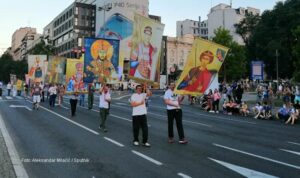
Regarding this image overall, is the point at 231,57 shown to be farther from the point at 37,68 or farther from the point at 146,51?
the point at 146,51

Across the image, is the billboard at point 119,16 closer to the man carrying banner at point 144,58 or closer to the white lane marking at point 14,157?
the man carrying banner at point 144,58

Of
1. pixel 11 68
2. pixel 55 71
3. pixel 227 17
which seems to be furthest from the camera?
pixel 11 68

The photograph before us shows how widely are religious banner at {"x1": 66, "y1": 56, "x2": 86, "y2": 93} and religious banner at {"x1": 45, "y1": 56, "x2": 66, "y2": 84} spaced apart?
10.4 feet

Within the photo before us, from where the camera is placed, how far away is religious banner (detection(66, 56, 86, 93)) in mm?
24531

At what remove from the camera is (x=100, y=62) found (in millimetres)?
19609

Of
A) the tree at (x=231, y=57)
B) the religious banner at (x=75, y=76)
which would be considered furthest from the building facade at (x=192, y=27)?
the religious banner at (x=75, y=76)

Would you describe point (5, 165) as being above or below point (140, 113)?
below

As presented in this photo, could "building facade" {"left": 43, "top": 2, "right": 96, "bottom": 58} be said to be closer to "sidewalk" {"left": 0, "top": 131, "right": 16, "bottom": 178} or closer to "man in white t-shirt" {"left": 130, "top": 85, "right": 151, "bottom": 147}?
"man in white t-shirt" {"left": 130, "top": 85, "right": 151, "bottom": 147}

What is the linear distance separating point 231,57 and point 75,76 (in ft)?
163

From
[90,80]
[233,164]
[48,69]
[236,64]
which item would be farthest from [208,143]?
[236,64]

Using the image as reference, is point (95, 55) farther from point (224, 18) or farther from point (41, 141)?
point (224, 18)

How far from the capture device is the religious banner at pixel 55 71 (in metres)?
31.5

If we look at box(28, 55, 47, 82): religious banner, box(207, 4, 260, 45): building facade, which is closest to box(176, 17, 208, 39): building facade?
box(207, 4, 260, 45): building facade

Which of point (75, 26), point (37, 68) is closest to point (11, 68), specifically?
point (75, 26)
